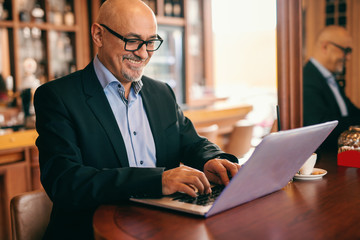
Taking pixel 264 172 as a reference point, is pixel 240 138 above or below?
below

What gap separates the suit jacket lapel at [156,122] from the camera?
1.62m

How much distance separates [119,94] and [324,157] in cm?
95

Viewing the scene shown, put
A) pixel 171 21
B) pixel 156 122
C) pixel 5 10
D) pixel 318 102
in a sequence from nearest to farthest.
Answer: pixel 156 122
pixel 318 102
pixel 5 10
pixel 171 21

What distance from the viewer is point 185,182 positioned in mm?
1113

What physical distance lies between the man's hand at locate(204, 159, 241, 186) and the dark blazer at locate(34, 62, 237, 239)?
0.15 meters

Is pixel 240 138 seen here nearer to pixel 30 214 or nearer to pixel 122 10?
pixel 122 10

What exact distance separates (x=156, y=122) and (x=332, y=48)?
1247mm

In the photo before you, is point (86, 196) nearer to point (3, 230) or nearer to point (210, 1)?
point (3, 230)

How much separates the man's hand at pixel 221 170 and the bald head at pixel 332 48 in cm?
129

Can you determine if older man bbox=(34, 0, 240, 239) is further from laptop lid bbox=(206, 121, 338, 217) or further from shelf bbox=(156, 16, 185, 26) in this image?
shelf bbox=(156, 16, 185, 26)

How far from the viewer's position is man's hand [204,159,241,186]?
4.13 feet

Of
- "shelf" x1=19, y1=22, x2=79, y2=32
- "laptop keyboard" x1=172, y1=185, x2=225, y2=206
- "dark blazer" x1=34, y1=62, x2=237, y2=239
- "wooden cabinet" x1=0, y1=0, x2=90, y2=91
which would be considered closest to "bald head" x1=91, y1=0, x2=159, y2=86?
"dark blazer" x1=34, y1=62, x2=237, y2=239

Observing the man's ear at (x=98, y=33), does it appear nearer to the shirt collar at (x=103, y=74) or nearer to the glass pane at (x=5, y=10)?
the shirt collar at (x=103, y=74)

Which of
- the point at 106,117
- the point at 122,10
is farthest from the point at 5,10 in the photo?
the point at 106,117
